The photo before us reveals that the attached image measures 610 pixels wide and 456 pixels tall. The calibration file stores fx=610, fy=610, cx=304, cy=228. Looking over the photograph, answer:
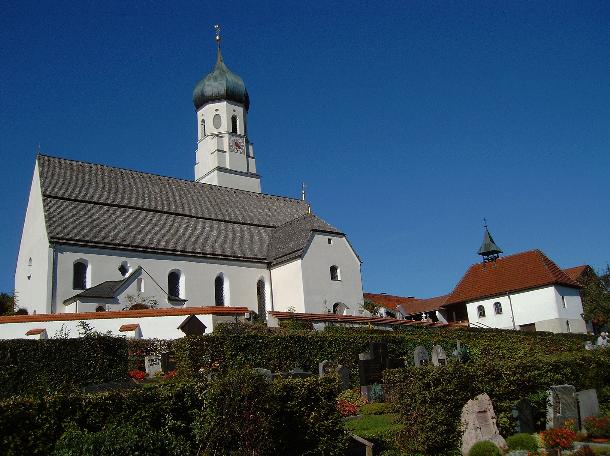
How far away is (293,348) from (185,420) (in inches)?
477

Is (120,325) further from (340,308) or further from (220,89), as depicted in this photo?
(220,89)

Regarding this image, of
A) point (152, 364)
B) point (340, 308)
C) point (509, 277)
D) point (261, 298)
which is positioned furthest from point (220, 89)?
point (152, 364)

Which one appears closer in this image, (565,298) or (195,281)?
(195,281)

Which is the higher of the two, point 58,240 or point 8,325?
point 58,240

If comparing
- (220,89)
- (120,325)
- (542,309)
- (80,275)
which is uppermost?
(220,89)

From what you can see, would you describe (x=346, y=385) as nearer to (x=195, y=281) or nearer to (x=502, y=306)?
(x=195, y=281)

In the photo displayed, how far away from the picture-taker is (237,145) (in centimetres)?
5753

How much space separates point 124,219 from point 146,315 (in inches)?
480

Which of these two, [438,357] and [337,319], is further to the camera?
[337,319]

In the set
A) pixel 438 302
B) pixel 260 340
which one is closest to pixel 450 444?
pixel 260 340

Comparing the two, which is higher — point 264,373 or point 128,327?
point 128,327

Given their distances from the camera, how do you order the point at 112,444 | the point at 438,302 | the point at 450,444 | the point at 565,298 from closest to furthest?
the point at 112,444, the point at 450,444, the point at 565,298, the point at 438,302

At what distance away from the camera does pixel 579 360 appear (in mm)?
19766

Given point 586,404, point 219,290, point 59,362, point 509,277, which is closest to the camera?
point 586,404
